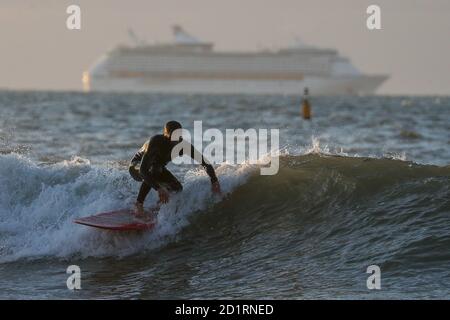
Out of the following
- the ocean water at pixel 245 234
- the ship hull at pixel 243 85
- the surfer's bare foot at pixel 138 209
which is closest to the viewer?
the ocean water at pixel 245 234

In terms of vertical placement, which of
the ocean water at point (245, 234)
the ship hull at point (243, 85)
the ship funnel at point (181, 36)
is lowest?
the ocean water at point (245, 234)

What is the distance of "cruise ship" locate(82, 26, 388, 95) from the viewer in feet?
422

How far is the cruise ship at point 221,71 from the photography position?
129 meters

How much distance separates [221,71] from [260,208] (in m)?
119

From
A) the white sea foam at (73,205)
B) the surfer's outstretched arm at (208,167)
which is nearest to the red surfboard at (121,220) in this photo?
the white sea foam at (73,205)

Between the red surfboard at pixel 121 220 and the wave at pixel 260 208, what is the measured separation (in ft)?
0.60

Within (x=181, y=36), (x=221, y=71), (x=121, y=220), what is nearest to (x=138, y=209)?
(x=121, y=220)

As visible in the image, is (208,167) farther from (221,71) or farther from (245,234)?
(221,71)

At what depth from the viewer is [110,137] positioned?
2708 cm

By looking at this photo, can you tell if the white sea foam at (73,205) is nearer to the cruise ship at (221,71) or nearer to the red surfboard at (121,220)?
the red surfboard at (121,220)

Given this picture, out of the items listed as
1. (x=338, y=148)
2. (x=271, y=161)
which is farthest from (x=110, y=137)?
(x=271, y=161)

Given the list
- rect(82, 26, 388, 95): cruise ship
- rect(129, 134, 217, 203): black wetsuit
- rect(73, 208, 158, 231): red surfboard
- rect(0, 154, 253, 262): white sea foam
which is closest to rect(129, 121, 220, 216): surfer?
rect(129, 134, 217, 203): black wetsuit
